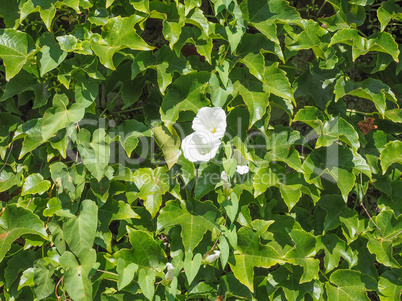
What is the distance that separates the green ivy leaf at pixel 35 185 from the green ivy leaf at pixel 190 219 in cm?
51

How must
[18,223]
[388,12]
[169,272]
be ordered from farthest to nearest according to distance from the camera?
[388,12]
[18,223]
[169,272]

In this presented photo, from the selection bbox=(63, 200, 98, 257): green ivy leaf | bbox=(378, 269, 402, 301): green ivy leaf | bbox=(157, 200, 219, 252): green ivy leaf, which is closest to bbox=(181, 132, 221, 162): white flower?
bbox=(157, 200, 219, 252): green ivy leaf

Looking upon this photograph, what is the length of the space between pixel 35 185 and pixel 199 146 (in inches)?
28.5

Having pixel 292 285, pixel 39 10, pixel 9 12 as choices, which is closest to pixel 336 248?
pixel 292 285

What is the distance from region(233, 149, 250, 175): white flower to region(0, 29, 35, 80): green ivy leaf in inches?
37.1

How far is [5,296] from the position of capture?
5.65ft

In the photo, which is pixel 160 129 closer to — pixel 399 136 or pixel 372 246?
pixel 372 246

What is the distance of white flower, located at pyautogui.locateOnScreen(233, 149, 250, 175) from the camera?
161 cm

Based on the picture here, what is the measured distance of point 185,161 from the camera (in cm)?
165

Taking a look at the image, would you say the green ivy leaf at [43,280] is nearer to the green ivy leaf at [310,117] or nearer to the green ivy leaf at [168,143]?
the green ivy leaf at [168,143]

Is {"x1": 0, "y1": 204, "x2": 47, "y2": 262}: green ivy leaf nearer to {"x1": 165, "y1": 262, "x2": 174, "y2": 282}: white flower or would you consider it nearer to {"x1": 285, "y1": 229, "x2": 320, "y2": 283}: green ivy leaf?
{"x1": 165, "y1": 262, "x2": 174, "y2": 282}: white flower

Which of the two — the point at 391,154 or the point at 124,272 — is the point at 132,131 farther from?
the point at 391,154

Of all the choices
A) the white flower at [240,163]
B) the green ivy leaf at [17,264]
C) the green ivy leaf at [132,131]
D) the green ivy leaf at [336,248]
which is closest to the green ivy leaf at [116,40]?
the green ivy leaf at [132,131]

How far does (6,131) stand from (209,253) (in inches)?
43.3
